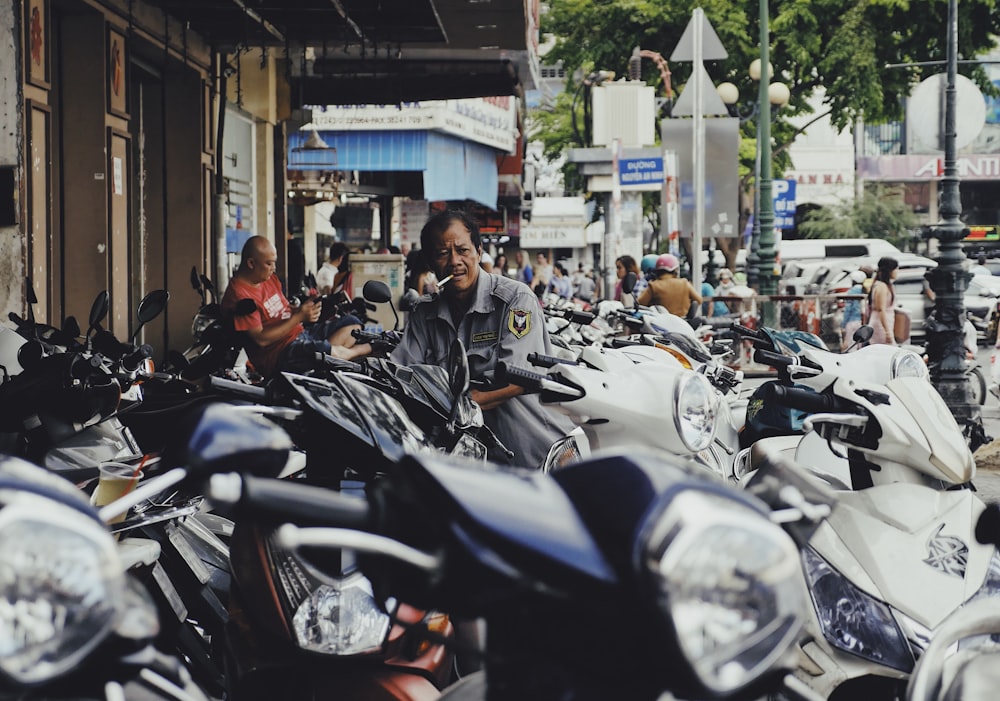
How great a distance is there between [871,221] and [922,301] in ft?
112

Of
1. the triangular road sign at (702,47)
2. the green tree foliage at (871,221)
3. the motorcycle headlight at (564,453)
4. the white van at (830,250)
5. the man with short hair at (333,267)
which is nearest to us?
the motorcycle headlight at (564,453)

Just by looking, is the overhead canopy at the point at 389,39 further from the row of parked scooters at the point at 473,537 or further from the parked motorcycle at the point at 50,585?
the parked motorcycle at the point at 50,585

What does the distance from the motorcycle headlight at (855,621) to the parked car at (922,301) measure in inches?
856

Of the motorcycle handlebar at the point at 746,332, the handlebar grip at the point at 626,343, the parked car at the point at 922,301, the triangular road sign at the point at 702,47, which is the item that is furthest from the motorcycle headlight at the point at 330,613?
the parked car at the point at 922,301

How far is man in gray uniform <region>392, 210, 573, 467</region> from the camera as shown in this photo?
4.92m

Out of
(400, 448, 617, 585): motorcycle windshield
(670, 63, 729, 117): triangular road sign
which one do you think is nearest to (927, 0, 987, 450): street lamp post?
(670, 63, 729, 117): triangular road sign

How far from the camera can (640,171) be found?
21.2 metres

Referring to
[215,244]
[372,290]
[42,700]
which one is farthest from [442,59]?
[42,700]

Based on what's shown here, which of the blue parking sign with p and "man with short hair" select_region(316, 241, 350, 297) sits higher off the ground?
the blue parking sign with p

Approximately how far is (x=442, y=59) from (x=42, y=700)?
12.1 meters

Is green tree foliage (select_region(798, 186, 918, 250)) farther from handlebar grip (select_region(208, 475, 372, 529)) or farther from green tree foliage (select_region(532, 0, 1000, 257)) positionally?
handlebar grip (select_region(208, 475, 372, 529))

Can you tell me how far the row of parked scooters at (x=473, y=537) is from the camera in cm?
154

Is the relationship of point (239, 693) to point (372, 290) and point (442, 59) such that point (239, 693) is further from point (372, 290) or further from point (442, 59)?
point (442, 59)

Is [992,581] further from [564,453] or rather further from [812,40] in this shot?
[812,40]
